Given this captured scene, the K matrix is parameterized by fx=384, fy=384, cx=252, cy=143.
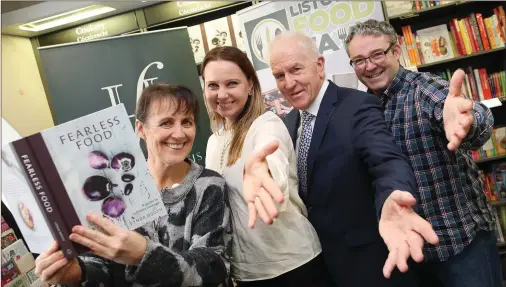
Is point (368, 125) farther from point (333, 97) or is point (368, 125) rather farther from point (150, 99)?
point (150, 99)

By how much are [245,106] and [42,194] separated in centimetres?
78

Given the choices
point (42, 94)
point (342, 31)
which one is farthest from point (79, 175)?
point (42, 94)

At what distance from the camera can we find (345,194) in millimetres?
1352

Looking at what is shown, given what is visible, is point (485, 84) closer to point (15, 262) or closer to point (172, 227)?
point (172, 227)

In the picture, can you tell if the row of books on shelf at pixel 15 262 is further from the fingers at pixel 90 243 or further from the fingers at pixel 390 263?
the fingers at pixel 390 263

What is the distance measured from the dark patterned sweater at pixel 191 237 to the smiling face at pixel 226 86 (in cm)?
33

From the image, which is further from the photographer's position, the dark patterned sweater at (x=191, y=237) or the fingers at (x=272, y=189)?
the dark patterned sweater at (x=191, y=237)

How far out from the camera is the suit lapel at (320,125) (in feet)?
4.49

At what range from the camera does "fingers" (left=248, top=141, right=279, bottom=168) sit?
3.32 feet

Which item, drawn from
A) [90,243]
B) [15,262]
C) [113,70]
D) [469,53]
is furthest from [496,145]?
[15,262]

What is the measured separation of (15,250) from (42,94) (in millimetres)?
2690

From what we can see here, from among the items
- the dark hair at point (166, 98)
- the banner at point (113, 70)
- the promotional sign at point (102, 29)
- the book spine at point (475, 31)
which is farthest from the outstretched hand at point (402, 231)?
the promotional sign at point (102, 29)

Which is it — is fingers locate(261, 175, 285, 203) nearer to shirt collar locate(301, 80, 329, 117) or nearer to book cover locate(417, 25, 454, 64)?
shirt collar locate(301, 80, 329, 117)

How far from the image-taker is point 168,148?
1.19 metres
